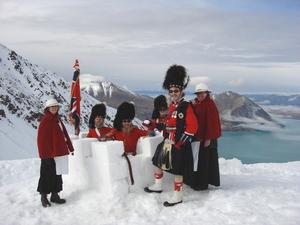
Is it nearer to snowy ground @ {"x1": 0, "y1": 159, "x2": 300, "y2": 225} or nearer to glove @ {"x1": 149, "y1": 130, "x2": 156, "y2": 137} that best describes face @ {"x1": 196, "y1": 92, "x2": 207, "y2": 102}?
glove @ {"x1": 149, "y1": 130, "x2": 156, "y2": 137}

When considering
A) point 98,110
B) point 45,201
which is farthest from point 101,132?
point 45,201

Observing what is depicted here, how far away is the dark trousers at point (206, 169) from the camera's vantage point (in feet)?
24.3

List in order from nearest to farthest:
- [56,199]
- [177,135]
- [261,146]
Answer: [177,135]
[56,199]
[261,146]

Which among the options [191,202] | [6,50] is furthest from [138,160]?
[6,50]

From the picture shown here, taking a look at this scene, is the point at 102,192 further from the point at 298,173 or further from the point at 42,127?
the point at 298,173

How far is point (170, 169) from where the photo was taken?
22.5ft

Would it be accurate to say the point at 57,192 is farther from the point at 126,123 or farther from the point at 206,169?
the point at 206,169

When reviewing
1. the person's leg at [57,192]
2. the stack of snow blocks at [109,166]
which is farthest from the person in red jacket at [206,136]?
the person's leg at [57,192]

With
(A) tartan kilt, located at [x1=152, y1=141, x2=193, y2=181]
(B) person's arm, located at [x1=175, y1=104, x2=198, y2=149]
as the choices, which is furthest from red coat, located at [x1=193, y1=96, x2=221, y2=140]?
(B) person's arm, located at [x1=175, y1=104, x2=198, y2=149]

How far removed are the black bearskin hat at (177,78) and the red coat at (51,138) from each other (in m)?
1.99

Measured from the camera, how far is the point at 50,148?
6.87m

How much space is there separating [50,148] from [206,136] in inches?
106

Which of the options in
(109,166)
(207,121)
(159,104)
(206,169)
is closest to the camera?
(109,166)

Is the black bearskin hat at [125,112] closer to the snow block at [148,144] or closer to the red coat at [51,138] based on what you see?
the snow block at [148,144]
